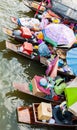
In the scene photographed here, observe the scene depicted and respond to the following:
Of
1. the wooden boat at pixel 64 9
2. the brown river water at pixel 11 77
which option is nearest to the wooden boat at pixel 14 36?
the brown river water at pixel 11 77

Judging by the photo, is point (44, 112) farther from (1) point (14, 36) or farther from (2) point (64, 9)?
(2) point (64, 9)

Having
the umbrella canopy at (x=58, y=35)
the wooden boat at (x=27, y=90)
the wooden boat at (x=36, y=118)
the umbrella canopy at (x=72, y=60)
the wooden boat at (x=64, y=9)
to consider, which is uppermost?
the wooden boat at (x=64, y=9)

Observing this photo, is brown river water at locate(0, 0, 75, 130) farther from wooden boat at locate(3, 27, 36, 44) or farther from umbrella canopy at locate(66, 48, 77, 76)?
umbrella canopy at locate(66, 48, 77, 76)

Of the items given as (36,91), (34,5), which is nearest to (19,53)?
(36,91)

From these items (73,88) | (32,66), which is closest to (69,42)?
(32,66)

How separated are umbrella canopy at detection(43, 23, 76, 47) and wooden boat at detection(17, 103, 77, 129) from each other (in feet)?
14.7

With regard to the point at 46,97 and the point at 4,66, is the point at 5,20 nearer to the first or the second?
the point at 4,66

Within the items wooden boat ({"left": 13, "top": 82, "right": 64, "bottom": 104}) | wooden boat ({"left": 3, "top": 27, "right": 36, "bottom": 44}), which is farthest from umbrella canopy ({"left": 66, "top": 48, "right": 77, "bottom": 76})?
wooden boat ({"left": 3, "top": 27, "right": 36, "bottom": 44})

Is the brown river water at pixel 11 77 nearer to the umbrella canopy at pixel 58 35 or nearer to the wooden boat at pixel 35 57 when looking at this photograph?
the wooden boat at pixel 35 57

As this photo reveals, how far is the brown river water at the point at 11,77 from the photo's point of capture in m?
11.2

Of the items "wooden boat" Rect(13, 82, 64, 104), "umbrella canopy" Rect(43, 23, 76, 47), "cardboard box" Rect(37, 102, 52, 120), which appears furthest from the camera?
"umbrella canopy" Rect(43, 23, 76, 47)

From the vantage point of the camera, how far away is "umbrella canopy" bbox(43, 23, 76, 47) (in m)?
14.9

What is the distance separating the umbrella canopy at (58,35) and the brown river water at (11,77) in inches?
63.9

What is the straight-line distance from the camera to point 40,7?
59.0ft
